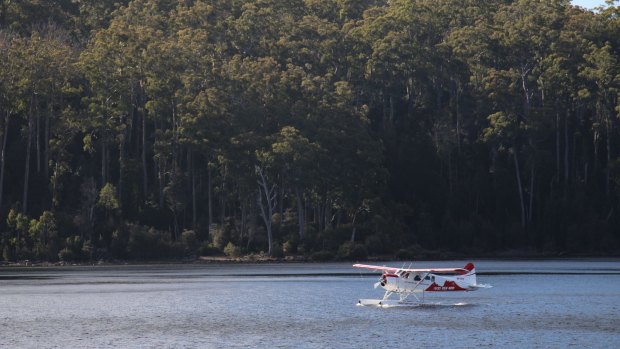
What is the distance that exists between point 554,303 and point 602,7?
196 ft

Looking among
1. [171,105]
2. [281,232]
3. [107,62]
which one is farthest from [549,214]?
[107,62]

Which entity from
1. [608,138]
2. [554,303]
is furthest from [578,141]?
[554,303]

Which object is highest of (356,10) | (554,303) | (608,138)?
(356,10)

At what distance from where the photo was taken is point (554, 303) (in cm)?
5734

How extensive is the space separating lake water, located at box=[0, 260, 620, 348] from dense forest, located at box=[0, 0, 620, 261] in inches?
479

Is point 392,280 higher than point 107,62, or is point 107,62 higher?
point 107,62

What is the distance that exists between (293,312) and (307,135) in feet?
141

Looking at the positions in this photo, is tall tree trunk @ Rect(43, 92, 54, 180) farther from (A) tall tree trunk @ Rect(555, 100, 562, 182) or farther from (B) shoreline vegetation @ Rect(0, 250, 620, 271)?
(A) tall tree trunk @ Rect(555, 100, 562, 182)

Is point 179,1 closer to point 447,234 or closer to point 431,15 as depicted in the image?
point 431,15

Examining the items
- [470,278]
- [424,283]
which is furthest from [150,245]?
[470,278]

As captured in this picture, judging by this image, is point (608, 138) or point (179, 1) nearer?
point (608, 138)

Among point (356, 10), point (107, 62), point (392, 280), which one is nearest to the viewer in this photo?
point (392, 280)

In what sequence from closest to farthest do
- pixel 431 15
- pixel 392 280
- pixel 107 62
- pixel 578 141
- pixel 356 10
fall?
pixel 392 280, pixel 107 62, pixel 578 141, pixel 431 15, pixel 356 10

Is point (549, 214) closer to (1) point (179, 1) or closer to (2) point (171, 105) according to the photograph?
(2) point (171, 105)
